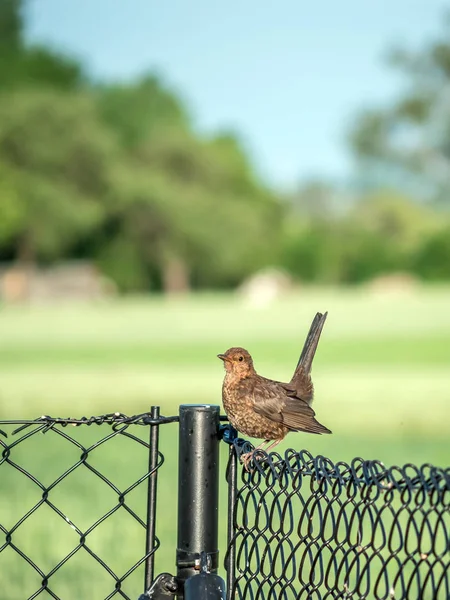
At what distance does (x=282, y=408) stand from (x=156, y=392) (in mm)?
9827

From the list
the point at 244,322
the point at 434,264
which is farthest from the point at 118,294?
the point at 244,322

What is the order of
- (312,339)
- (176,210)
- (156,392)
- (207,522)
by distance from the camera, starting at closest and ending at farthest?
(207,522) < (312,339) < (156,392) < (176,210)

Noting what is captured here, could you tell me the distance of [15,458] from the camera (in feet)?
22.0

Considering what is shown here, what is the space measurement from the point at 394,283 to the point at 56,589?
5086cm

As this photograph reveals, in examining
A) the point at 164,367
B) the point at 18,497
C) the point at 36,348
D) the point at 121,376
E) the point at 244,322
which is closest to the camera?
the point at 18,497

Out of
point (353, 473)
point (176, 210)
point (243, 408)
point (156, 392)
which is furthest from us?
point (176, 210)

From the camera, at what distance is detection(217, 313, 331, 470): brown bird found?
1.82 m

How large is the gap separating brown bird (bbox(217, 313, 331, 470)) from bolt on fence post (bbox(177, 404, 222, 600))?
49cm

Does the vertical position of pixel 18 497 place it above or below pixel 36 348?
below

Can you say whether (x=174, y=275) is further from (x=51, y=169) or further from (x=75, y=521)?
(x=75, y=521)

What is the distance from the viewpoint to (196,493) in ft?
4.28

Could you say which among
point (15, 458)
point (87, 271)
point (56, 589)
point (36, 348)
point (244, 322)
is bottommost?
point (56, 589)

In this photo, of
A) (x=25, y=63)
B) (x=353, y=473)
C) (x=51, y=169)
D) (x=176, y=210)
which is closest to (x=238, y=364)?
(x=353, y=473)

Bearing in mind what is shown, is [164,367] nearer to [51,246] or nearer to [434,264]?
[51,246]
